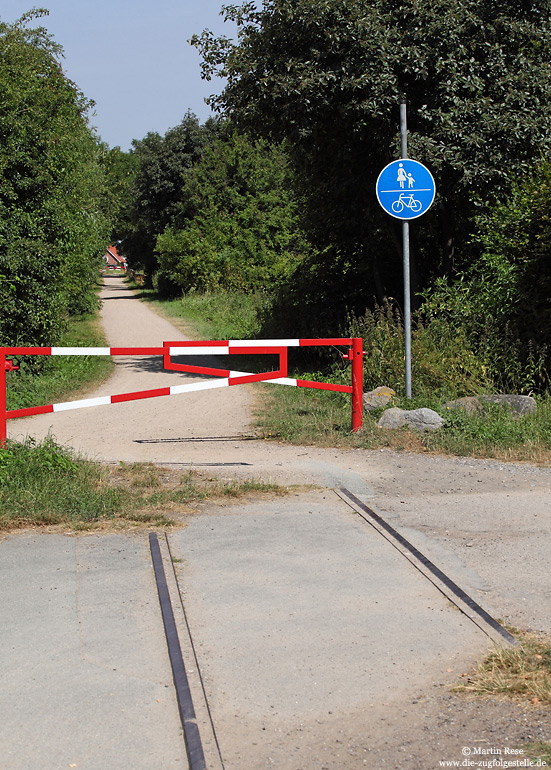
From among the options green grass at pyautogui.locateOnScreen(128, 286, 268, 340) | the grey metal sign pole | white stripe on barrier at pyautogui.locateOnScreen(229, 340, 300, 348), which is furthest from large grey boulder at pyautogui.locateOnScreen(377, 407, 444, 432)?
green grass at pyautogui.locateOnScreen(128, 286, 268, 340)

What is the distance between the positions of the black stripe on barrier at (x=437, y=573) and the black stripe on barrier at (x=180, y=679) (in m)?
1.61

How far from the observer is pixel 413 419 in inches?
376

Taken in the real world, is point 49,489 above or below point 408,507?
above

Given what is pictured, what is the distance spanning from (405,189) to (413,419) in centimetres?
297

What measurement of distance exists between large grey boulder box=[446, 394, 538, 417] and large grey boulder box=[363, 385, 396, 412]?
2.64ft

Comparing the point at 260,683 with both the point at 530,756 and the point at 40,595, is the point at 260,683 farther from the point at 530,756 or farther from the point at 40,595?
the point at 40,595

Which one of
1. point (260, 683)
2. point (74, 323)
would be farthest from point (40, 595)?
point (74, 323)

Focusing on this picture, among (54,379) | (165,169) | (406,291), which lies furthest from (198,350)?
(165,169)

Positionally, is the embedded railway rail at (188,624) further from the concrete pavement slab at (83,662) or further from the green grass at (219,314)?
the green grass at (219,314)

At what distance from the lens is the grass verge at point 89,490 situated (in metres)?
6.52

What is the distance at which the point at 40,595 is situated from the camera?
5.08 m

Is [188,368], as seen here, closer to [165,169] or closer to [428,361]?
[428,361]

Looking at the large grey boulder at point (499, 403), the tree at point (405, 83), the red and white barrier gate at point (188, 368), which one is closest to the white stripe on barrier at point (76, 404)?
the red and white barrier gate at point (188, 368)

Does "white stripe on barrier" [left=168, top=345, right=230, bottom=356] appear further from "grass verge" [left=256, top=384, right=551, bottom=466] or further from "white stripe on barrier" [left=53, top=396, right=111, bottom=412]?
"grass verge" [left=256, top=384, right=551, bottom=466]
